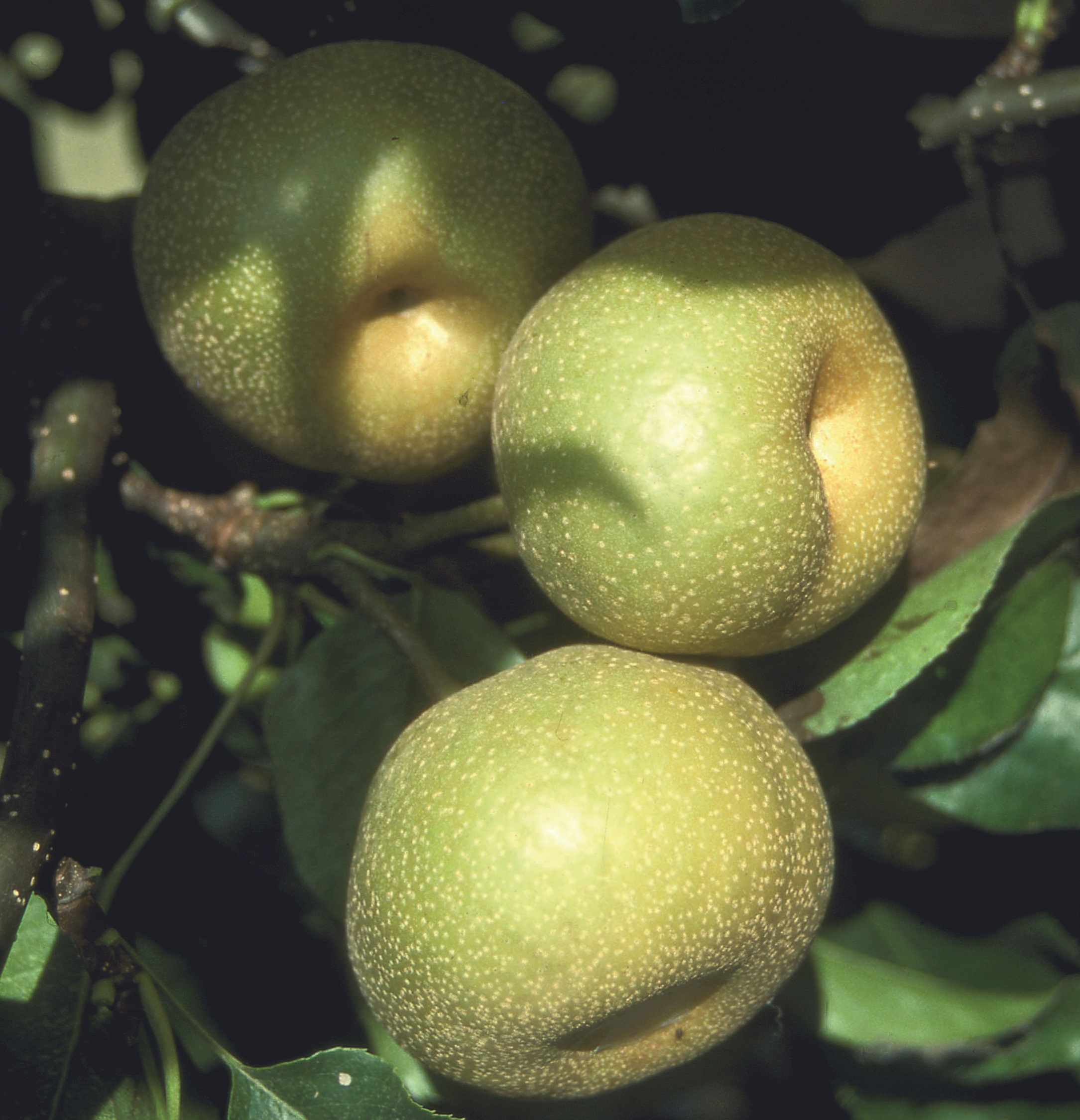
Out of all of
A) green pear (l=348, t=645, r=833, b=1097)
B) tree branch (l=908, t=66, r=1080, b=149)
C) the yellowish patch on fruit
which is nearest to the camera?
green pear (l=348, t=645, r=833, b=1097)

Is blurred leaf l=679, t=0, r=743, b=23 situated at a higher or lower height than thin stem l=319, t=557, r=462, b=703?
higher

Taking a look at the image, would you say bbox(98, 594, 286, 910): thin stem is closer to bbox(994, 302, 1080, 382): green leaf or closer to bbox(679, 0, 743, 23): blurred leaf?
bbox(679, 0, 743, 23): blurred leaf

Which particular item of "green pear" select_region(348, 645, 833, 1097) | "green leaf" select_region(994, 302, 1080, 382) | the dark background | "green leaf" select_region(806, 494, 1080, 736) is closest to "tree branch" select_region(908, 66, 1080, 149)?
the dark background

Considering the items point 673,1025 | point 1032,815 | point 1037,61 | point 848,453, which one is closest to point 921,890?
point 1032,815

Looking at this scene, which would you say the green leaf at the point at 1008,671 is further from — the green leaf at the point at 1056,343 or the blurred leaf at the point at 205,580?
the blurred leaf at the point at 205,580

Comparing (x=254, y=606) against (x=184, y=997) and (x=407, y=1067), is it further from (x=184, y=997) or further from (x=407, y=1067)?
(x=407, y=1067)

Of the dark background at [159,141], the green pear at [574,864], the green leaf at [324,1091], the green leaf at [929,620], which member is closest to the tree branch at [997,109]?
the dark background at [159,141]

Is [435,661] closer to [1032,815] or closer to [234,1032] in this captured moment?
[234,1032]
